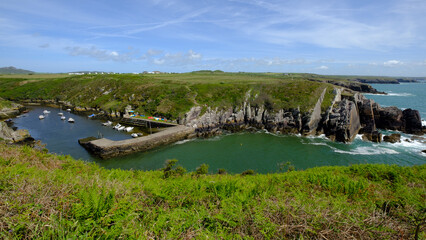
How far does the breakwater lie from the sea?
4.17 feet

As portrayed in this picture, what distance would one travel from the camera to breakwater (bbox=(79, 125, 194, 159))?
35.1 metres

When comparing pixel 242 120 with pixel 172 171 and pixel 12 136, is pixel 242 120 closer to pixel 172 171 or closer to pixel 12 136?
pixel 172 171

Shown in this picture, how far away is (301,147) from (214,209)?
38.2 metres

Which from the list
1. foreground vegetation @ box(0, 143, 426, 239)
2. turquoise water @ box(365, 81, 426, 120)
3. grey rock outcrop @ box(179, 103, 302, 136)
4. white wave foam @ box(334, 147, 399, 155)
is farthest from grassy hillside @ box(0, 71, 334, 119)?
foreground vegetation @ box(0, 143, 426, 239)

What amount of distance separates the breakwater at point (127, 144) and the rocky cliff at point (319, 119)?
743 centimetres

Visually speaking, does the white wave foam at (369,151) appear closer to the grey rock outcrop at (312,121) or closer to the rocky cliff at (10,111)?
the grey rock outcrop at (312,121)

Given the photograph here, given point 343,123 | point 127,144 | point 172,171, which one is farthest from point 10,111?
point 343,123

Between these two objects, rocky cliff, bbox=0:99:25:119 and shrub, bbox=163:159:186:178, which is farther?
rocky cliff, bbox=0:99:25:119

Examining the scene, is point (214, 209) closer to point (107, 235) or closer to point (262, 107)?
point (107, 235)

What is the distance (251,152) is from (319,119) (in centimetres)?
2490

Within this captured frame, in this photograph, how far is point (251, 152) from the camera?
124ft

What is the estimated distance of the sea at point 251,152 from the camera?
107 ft

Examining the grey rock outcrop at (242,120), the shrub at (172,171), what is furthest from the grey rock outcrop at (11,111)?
the shrub at (172,171)

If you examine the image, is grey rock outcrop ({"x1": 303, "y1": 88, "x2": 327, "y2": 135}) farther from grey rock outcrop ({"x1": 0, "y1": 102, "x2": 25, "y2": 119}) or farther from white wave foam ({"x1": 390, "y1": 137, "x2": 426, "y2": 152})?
grey rock outcrop ({"x1": 0, "y1": 102, "x2": 25, "y2": 119})
